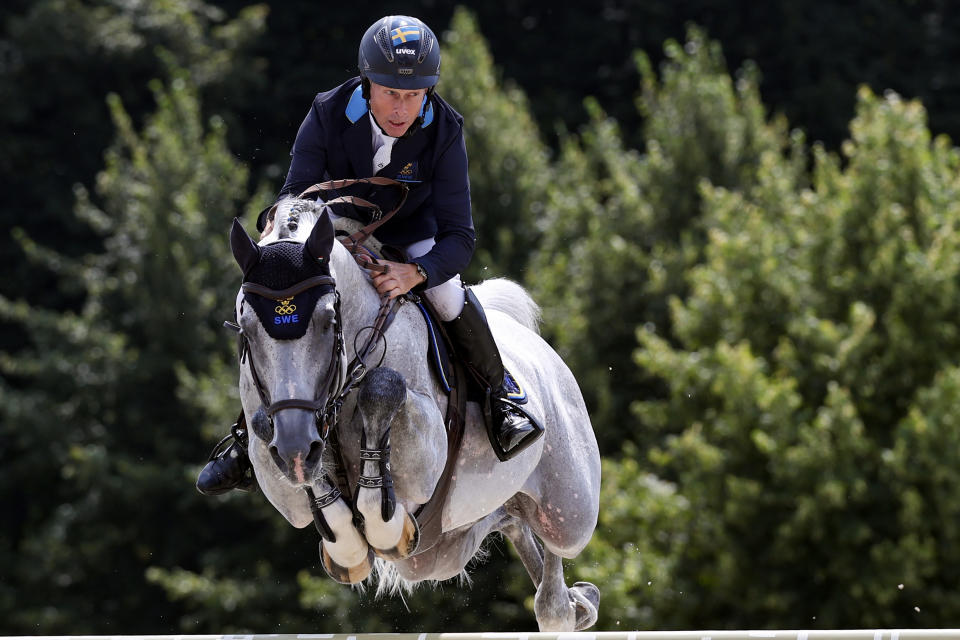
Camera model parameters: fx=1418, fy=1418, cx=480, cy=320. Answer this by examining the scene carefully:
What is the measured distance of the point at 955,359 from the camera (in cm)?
1844

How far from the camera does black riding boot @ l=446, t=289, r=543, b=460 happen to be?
6.82m

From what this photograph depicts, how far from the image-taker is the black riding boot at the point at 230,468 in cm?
658

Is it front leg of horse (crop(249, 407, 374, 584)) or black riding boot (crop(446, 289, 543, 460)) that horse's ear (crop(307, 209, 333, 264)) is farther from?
black riding boot (crop(446, 289, 543, 460))

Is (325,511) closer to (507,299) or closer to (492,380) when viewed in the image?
(492,380)

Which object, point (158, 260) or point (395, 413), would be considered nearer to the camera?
point (395, 413)

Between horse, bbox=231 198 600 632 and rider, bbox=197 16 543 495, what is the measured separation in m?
0.19

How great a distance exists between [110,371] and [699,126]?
11.9 metres

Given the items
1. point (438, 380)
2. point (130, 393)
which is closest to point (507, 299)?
point (438, 380)

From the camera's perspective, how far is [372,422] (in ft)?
19.9

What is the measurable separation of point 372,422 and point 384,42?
5.52 feet

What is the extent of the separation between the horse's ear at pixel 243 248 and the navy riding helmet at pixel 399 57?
3.63ft

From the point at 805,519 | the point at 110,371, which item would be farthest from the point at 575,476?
the point at 110,371

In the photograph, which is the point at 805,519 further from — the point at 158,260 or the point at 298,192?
the point at 158,260

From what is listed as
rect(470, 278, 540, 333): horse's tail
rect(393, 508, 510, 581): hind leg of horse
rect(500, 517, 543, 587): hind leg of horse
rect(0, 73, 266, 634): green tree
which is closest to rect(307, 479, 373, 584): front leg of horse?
rect(393, 508, 510, 581): hind leg of horse
